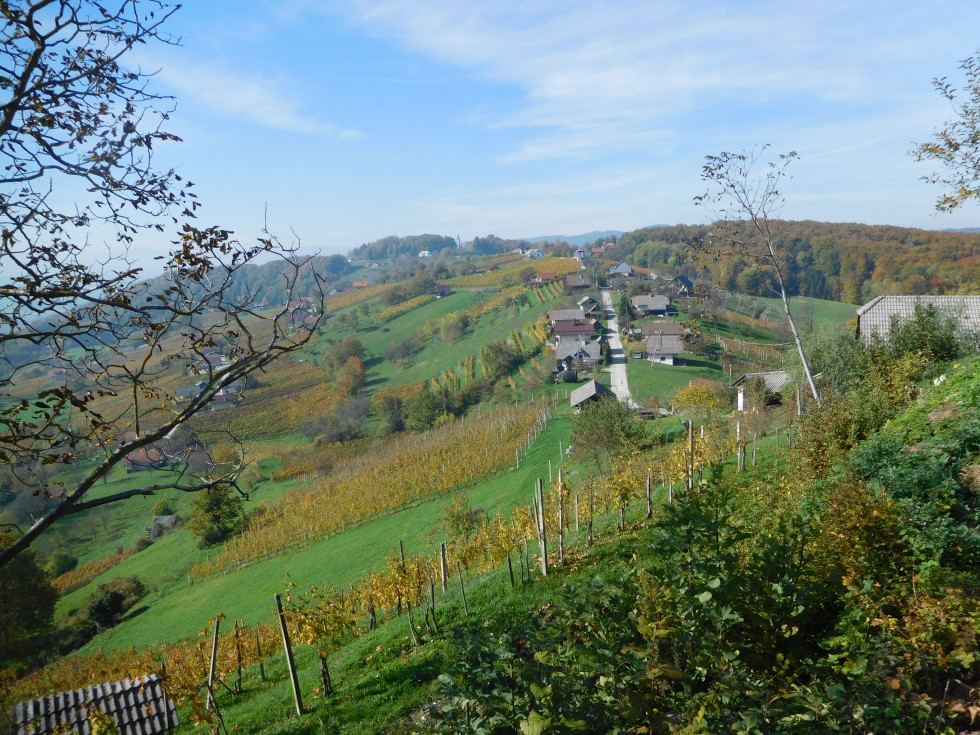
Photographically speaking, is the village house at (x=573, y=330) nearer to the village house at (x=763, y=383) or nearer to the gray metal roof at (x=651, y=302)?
the gray metal roof at (x=651, y=302)

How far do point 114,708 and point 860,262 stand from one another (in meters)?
83.4

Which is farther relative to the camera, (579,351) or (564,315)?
(564,315)

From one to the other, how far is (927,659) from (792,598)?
82 cm

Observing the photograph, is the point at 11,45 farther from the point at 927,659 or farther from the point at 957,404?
the point at 957,404

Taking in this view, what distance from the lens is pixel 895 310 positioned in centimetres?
2284

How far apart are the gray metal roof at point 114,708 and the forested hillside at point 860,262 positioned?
58.8 metres

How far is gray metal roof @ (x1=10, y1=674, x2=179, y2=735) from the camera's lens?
322 inches

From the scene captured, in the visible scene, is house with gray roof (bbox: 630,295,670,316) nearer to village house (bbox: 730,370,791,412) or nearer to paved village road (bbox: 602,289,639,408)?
paved village road (bbox: 602,289,639,408)

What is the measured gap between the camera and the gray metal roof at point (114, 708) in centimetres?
819

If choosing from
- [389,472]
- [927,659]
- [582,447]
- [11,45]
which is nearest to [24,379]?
[389,472]

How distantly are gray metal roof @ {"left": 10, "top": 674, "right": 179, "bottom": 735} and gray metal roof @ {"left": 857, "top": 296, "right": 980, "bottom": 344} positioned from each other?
2478 centimetres

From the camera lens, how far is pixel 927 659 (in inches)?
143

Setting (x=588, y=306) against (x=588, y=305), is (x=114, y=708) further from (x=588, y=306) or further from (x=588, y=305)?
(x=588, y=305)

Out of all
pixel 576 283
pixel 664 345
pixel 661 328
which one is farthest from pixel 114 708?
pixel 576 283
